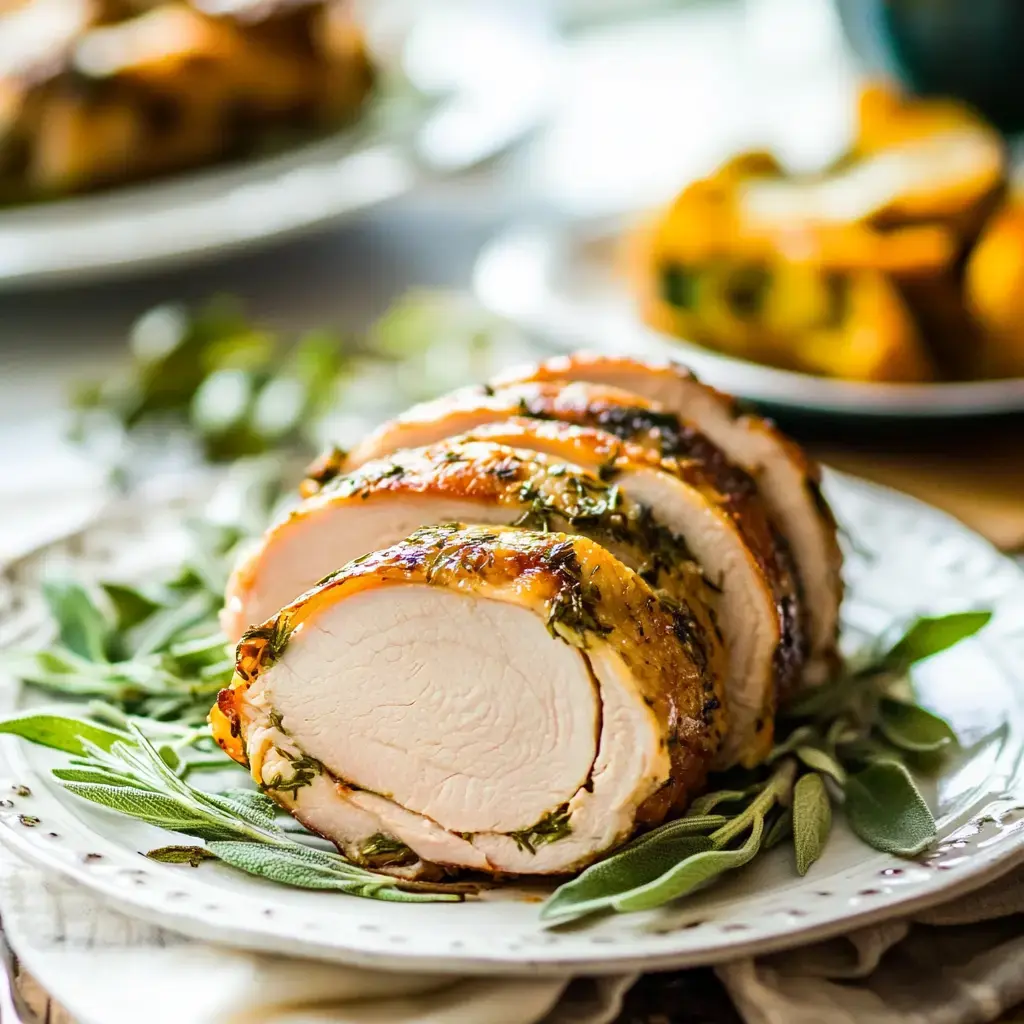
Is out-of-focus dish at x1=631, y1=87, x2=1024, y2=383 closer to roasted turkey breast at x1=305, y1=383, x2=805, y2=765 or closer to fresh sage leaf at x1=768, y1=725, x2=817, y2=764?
roasted turkey breast at x1=305, y1=383, x2=805, y2=765

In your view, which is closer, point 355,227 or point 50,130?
point 50,130

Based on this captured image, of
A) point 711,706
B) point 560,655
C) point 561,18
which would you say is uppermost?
point 560,655

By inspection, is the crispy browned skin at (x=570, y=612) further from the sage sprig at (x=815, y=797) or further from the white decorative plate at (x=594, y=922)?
the white decorative plate at (x=594, y=922)

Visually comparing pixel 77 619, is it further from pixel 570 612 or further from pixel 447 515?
pixel 570 612

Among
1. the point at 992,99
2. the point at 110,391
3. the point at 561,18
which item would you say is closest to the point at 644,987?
the point at 110,391

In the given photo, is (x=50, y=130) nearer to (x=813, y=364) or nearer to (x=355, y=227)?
(x=355, y=227)

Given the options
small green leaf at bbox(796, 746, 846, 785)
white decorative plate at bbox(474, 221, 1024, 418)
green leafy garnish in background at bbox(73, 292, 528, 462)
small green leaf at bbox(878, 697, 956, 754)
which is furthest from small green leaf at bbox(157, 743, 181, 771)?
white decorative plate at bbox(474, 221, 1024, 418)

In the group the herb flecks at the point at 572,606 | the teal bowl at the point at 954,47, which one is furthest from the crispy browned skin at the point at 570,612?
the teal bowl at the point at 954,47
